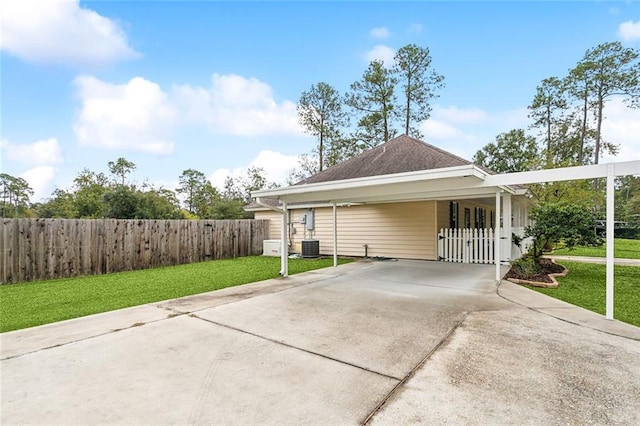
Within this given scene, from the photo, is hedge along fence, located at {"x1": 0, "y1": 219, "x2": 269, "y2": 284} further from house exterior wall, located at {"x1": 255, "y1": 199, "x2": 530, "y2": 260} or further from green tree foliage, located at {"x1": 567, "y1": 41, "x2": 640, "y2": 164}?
green tree foliage, located at {"x1": 567, "y1": 41, "x2": 640, "y2": 164}

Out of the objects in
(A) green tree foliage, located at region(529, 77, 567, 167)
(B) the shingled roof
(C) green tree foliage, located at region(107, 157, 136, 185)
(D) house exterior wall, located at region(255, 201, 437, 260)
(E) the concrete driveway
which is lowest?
(E) the concrete driveway

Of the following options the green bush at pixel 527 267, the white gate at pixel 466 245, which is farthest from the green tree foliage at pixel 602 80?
the green bush at pixel 527 267

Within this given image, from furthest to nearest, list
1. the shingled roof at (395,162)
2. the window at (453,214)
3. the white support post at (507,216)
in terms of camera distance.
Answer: the window at (453,214) → the shingled roof at (395,162) → the white support post at (507,216)

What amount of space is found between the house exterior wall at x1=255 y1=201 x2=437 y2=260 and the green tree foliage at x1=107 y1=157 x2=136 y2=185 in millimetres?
22780

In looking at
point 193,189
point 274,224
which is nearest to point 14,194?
point 193,189

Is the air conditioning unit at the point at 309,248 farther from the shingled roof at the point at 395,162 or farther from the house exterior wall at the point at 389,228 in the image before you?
the shingled roof at the point at 395,162

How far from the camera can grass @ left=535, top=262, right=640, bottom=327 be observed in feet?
15.6

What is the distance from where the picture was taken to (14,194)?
26312 millimetres

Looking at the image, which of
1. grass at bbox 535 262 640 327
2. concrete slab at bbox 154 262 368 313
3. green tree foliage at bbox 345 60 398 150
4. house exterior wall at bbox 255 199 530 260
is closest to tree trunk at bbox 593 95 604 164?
green tree foliage at bbox 345 60 398 150

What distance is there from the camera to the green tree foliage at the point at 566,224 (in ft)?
21.9

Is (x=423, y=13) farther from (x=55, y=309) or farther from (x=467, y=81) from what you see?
(x=55, y=309)

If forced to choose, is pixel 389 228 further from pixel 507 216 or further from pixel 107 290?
pixel 107 290

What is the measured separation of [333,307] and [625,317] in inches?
163

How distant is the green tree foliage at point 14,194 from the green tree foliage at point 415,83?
3037 cm
